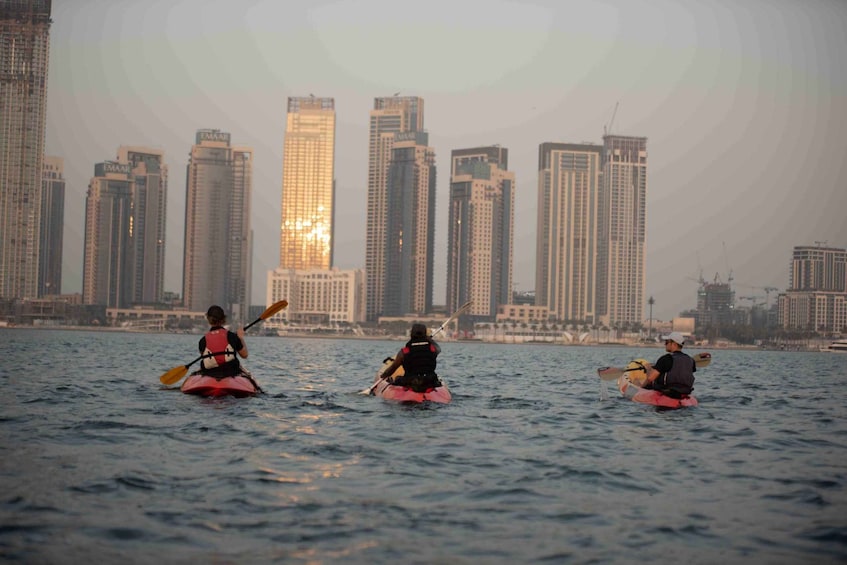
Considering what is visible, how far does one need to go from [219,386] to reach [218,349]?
86 centimetres

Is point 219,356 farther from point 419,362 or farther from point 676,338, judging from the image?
point 676,338

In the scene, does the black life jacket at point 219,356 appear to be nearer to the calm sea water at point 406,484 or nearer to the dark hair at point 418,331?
the calm sea water at point 406,484

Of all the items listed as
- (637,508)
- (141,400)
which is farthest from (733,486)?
(141,400)

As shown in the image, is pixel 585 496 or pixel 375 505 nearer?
pixel 375 505

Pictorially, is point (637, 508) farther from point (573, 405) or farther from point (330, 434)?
point (573, 405)

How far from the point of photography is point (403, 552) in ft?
29.2

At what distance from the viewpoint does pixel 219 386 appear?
21.0m

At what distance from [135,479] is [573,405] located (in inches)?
565

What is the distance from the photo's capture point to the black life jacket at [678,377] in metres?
21.5

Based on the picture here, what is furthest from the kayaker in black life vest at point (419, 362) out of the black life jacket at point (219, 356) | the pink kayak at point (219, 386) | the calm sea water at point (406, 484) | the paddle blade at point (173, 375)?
the paddle blade at point (173, 375)

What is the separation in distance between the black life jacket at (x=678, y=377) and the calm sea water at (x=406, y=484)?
1129 mm

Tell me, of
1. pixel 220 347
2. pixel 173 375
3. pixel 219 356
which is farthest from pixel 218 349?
pixel 173 375

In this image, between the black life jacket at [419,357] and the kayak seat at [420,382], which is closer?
the black life jacket at [419,357]

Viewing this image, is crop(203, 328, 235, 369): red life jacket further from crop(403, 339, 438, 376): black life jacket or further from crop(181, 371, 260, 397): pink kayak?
crop(403, 339, 438, 376): black life jacket
